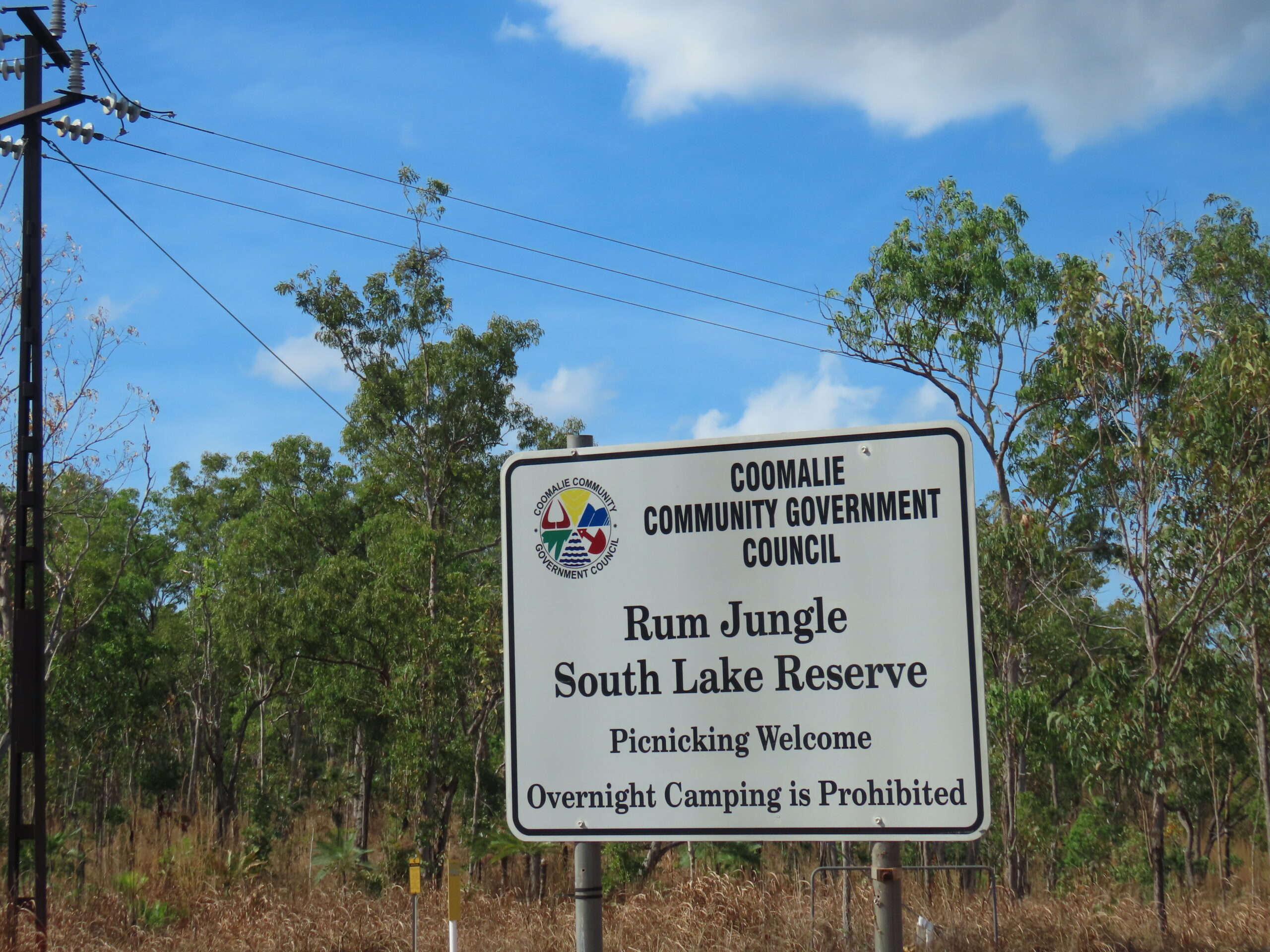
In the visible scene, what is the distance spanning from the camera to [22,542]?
9.46 metres

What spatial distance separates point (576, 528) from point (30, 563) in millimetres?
8935

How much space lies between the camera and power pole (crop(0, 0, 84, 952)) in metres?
9.16

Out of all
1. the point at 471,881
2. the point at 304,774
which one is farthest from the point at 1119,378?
the point at 304,774

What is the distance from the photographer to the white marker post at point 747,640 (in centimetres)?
232

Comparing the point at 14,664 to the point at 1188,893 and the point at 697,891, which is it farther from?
the point at 1188,893

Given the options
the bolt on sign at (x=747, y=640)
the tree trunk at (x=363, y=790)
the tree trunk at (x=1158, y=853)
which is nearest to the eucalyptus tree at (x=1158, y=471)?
the tree trunk at (x=1158, y=853)

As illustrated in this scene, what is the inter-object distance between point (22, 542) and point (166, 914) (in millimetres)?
3820

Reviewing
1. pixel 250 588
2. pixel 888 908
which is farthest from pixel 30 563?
pixel 250 588

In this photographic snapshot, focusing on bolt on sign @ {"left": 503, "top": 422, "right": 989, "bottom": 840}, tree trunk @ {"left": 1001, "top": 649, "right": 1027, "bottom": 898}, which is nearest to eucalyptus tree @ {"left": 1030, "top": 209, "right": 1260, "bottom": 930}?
tree trunk @ {"left": 1001, "top": 649, "right": 1027, "bottom": 898}

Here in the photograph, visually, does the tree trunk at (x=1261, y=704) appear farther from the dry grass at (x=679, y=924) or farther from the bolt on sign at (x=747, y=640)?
the bolt on sign at (x=747, y=640)

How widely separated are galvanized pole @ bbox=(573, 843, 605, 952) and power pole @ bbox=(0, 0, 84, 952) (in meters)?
7.77

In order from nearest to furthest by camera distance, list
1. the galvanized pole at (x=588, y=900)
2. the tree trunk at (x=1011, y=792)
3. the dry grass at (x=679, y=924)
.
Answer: the galvanized pole at (x=588, y=900), the dry grass at (x=679, y=924), the tree trunk at (x=1011, y=792)

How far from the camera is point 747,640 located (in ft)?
8.09

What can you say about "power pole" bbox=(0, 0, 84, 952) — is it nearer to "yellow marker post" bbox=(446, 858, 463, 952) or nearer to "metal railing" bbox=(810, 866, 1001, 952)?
"yellow marker post" bbox=(446, 858, 463, 952)
